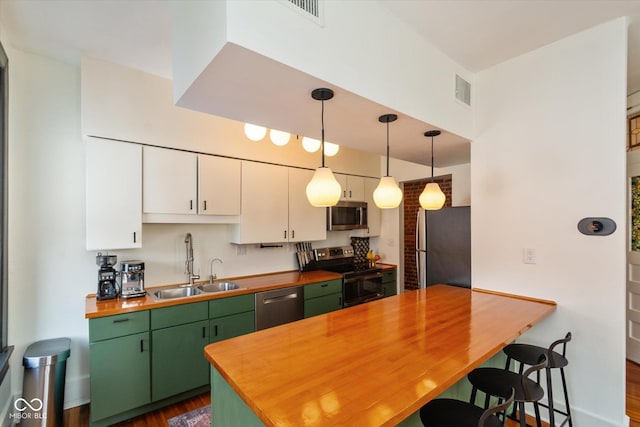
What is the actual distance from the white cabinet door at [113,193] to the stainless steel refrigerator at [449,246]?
2778 mm

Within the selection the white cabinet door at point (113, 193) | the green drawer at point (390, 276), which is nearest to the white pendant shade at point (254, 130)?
the white cabinet door at point (113, 193)

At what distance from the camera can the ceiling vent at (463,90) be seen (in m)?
2.48

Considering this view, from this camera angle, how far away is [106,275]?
247 cm

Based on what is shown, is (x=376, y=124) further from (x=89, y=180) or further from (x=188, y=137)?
(x=89, y=180)

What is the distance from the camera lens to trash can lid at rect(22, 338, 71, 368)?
6.82 feet

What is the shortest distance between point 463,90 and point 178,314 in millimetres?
3056

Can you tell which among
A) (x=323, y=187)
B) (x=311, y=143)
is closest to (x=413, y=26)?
(x=311, y=143)

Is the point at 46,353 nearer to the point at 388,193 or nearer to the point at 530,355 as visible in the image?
the point at 388,193

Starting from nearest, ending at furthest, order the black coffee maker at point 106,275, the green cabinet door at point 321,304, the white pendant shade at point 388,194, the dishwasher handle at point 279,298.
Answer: the white pendant shade at point 388,194 → the black coffee maker at point 106,275 → the dishwasher handle at point 279,298 → the green cabinet door at point 321,304

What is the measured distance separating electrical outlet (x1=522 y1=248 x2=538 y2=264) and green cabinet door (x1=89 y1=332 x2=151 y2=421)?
3049mm

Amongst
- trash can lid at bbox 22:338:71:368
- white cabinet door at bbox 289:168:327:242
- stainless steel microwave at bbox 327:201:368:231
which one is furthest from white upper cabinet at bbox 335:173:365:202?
trash can lid at bbox 22:338:71:368

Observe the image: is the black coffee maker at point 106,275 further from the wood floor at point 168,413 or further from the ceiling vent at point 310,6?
the ceiling vent at point 310,6

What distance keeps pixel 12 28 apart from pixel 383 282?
174 inches

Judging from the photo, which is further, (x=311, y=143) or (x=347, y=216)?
(x=347, y=216)
